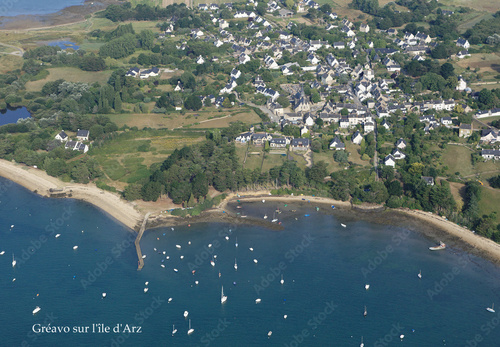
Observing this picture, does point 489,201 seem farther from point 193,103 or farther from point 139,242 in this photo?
point 193,103

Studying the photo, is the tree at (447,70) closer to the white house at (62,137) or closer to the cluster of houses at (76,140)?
the cluster of houses at (76,140)

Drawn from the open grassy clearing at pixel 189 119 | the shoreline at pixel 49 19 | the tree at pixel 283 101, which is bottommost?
the open grassy clearing at pixel 189 119

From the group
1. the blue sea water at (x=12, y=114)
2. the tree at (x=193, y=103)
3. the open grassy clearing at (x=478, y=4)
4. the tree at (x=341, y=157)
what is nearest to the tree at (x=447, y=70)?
the tree at (x=341, y=157)

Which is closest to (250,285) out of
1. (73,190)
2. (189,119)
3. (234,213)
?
(234,213)

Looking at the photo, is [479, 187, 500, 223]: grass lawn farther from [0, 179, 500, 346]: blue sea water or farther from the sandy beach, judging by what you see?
the sandy beach

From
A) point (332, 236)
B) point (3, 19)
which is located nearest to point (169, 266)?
point (332, 236)
